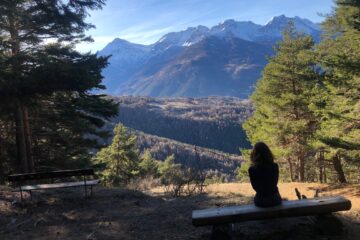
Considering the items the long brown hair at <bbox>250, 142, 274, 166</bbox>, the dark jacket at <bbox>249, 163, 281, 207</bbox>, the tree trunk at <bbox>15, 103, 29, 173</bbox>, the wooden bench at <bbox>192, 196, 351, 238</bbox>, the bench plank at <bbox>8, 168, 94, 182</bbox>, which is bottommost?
the wooden bench at <bbox>192, 196, 351, 238</bbox>

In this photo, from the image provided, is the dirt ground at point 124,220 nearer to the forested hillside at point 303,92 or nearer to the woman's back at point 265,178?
the woman's back at point 265,178

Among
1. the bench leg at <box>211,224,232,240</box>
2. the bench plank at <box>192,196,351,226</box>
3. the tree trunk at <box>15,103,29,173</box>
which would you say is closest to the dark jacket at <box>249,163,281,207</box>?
the bench plank at <box>192,196,351,226</box>

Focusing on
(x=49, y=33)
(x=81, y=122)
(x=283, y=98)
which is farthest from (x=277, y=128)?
(x=49, y=33)

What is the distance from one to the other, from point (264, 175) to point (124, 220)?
3976mm

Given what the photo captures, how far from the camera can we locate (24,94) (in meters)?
15.9

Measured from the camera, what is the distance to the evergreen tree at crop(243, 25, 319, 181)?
21.6 m

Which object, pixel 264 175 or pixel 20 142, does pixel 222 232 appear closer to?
pixel 264 175

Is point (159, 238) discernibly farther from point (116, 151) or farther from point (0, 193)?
point (116, 151)

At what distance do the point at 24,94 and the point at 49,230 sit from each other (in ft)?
27.7

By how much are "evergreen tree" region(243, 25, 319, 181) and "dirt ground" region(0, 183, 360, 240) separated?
26.6 feet

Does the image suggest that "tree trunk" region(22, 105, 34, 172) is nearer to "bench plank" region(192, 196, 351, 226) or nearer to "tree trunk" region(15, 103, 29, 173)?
"tree trunk" region(15, 103, 29, 173)

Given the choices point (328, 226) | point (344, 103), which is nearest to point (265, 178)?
point (328, 226)

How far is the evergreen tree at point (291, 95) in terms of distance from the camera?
70.8ft

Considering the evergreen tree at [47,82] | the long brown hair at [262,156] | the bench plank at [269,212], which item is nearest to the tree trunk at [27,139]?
the evergreen tree at [47,82]
